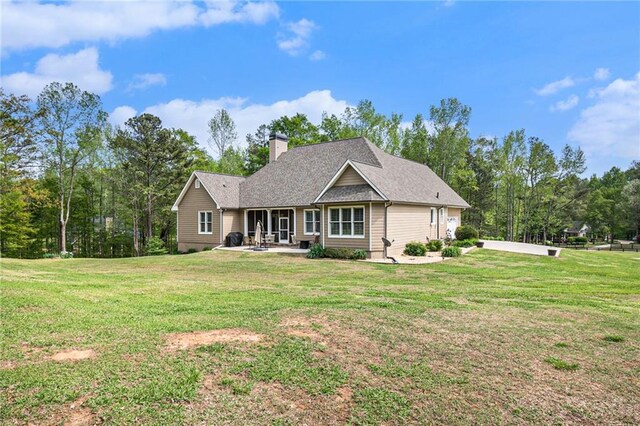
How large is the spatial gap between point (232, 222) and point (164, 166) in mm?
14980

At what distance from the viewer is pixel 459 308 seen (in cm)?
830

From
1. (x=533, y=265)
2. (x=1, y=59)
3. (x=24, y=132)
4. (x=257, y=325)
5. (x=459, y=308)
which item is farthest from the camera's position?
(x=24, y=132)

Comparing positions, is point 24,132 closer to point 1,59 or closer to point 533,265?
point 1,59

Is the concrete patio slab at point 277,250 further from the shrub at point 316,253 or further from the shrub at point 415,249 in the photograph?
the shrub at point 415,249

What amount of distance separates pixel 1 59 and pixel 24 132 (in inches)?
621

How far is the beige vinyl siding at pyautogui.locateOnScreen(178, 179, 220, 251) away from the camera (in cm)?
2609

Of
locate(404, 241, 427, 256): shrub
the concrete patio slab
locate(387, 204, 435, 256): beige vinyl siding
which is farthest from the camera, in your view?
the concrete patio slab

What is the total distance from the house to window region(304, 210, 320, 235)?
65mm

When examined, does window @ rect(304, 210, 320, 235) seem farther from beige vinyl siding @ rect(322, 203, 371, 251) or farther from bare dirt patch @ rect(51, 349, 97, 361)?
bare dirt patch @ rect(51, 349, 97, 361)

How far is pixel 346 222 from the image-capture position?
67.6ft

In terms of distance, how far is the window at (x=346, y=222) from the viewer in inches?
793

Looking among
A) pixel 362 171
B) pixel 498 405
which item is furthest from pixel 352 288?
pixel 362 171

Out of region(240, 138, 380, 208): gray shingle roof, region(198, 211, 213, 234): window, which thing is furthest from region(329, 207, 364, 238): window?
region(198, 211, 213, 234): window

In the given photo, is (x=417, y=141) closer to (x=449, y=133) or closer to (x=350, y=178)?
Result: (x=449, y=133)
